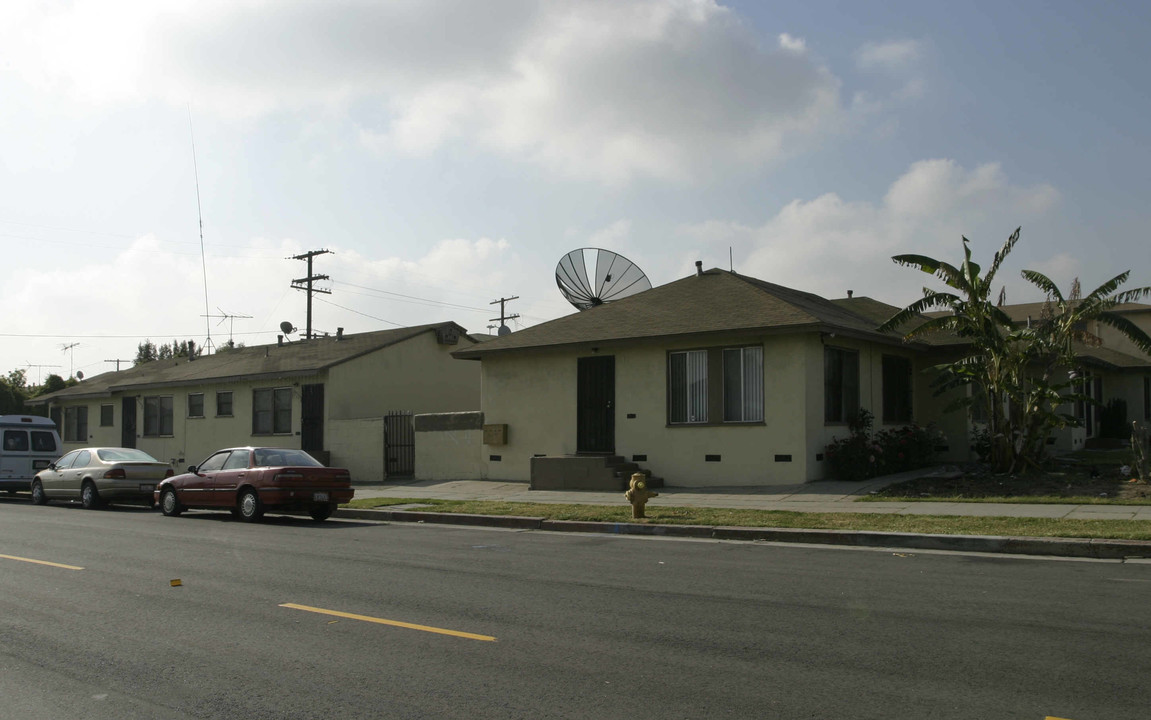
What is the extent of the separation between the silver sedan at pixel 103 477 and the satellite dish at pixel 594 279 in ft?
37.1

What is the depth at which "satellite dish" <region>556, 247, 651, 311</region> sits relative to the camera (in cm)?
2684

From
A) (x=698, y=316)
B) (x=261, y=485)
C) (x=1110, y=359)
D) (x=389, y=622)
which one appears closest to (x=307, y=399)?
(x=261, y=485)

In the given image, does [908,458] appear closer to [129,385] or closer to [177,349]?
[129,385]

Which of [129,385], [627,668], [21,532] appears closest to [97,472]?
[21,532]

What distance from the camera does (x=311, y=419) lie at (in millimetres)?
29031

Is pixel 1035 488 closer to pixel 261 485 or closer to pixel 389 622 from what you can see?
pixel 389 622

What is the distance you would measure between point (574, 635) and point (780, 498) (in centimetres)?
1090

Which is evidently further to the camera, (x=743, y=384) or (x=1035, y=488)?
(x=743, y=384)

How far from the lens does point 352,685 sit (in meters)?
5.92

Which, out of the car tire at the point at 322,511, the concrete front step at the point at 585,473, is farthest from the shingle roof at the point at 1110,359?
the car tire at the point at 322,511

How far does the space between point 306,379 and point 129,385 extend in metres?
10.0

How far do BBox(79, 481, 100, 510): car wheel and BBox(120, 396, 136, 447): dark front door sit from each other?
1450cm

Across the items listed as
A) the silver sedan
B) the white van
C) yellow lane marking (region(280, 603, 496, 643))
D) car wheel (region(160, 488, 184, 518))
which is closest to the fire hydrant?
yellow lane marking (region(280, 603, 496, 643))

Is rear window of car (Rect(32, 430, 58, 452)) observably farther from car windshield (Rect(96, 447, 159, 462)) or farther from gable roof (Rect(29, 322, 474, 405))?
gable roof (Rect(29, 322, 474, 405))
